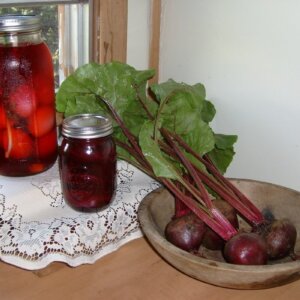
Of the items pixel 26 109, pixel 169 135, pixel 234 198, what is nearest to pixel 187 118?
pixel 169 135

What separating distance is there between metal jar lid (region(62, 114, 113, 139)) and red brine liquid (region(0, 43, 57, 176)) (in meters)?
0.07

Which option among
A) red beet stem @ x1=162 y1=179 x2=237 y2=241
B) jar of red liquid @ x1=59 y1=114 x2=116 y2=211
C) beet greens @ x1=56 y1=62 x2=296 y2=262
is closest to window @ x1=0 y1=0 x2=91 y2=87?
beet greens @ x1=56 y1=62 x2=296 y2=262

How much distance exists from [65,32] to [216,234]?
50 centimetres

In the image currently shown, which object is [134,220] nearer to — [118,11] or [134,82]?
[134,82]

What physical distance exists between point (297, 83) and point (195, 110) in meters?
0.17

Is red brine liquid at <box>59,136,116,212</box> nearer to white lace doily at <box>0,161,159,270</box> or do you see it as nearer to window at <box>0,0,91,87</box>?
white lace doily at <box>0,161,159,270</box>

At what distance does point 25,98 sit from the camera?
73cm

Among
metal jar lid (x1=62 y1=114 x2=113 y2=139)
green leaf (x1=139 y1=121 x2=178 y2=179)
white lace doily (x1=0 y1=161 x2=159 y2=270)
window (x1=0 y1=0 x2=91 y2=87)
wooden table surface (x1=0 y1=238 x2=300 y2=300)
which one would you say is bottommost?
wooden table surface (x1=0 y1=238 x2=300 y2=300)

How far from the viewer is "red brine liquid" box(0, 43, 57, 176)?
71 cm

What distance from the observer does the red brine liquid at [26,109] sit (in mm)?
710

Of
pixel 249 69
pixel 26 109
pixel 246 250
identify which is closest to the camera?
pixel 246 250

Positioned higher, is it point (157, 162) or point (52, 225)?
point (157, 162)

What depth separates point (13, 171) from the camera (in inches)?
30.4

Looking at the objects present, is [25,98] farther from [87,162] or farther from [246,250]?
[246,250]
